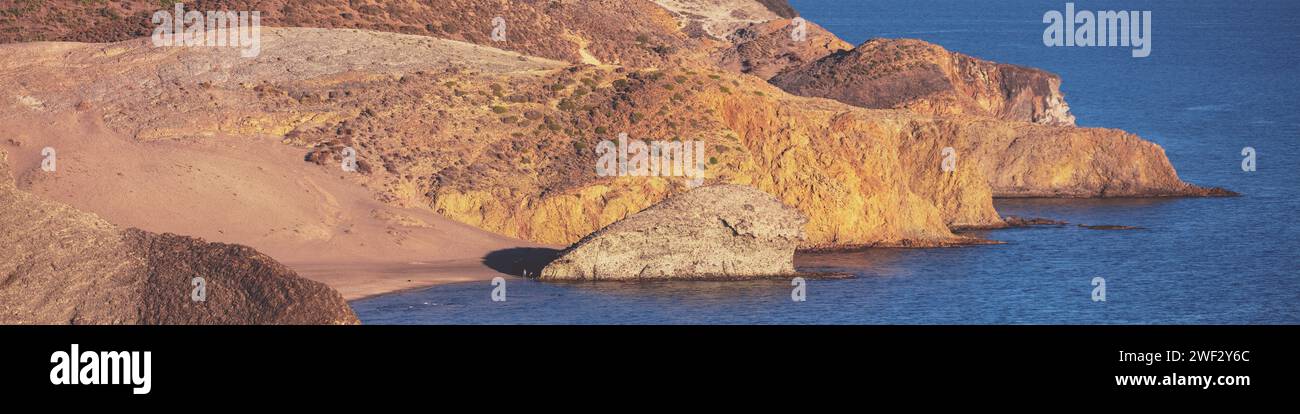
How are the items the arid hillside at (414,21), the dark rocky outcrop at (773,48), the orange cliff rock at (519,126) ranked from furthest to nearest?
the dark rocky outcrop at (773,48), the arid hillside at (414,21), the orange cliff rock at (519,126)

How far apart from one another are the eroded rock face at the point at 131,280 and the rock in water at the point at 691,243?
16413mm

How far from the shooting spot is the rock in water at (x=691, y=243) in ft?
233

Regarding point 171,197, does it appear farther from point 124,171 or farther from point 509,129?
point 509,129

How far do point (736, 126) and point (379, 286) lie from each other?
22403 millimetres

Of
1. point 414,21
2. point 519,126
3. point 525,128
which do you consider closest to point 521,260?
point 525,128

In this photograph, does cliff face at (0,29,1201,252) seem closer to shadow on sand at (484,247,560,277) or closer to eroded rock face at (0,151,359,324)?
shadow on sand at (484,247,560,277)

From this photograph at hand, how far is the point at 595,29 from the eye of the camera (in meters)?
150

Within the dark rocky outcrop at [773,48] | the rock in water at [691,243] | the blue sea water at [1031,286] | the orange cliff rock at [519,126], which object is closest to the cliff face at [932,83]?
the dark rocky outcrop at [773,48]

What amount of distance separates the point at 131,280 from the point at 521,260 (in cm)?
2191

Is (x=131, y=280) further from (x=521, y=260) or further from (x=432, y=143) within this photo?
(x=432, y=143)

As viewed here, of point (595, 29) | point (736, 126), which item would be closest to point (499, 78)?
point (736, 126)

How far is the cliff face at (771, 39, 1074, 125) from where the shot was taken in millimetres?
131750

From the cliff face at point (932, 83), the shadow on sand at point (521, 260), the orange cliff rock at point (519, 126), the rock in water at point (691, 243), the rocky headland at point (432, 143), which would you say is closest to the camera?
the rock in water at point (691, 243)

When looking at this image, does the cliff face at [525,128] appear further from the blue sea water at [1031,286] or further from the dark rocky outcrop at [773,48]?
the dark rocky outcrop at [773,48]
